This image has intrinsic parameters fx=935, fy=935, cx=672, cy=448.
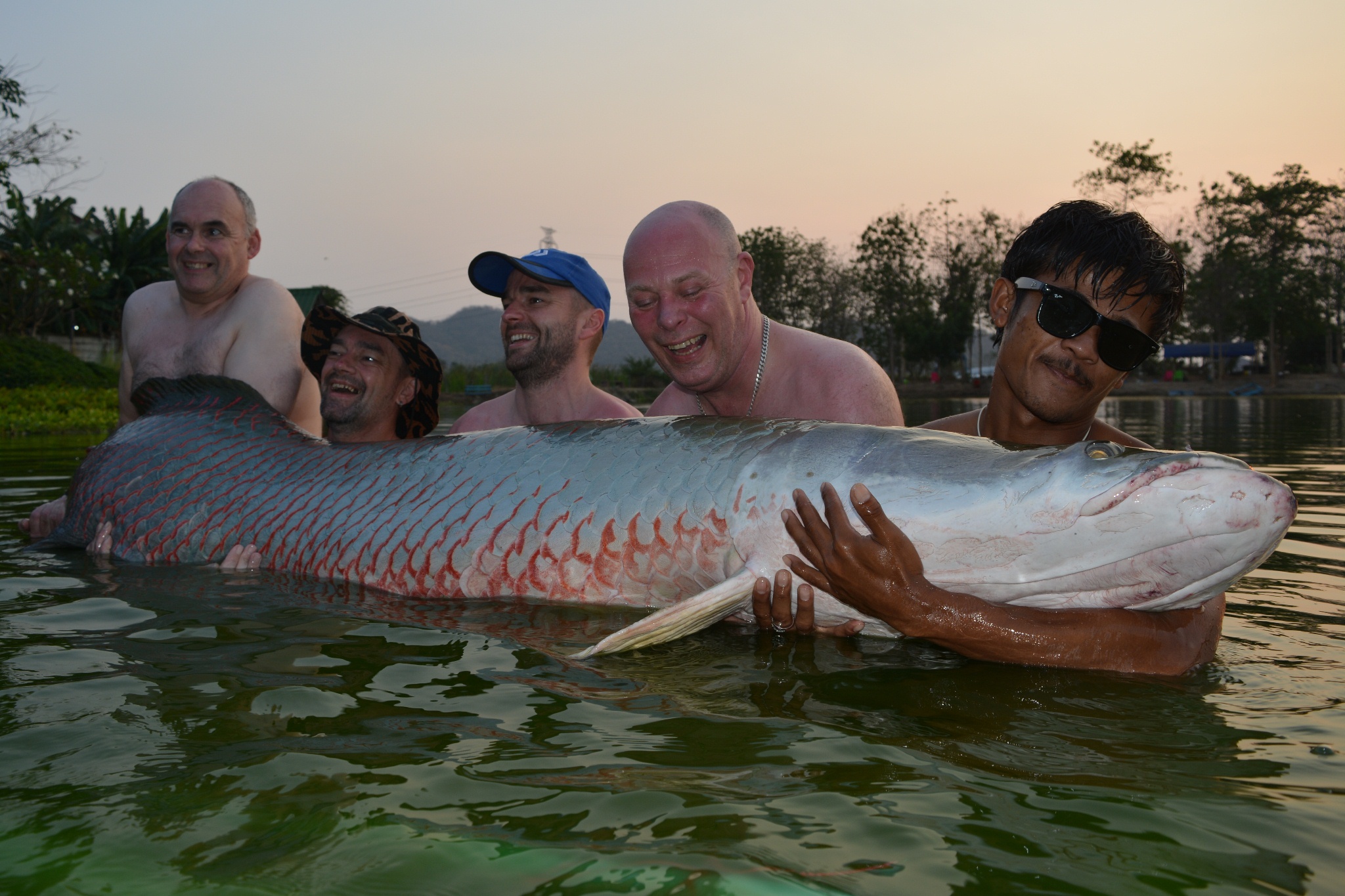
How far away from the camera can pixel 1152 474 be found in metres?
2.42

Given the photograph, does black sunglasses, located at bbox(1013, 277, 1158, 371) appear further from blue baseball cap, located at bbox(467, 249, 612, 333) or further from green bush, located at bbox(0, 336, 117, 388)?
green bush, located at bbox(0, 336, 117, 388)

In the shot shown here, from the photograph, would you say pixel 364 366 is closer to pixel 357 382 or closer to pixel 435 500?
pixel 357 382

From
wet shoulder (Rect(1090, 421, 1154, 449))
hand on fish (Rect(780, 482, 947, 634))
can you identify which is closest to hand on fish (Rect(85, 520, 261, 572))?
hand on fish (Rect(780, 482, 947, 634))

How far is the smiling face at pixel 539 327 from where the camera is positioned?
17.3 ft

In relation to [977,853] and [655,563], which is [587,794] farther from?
[655,563]

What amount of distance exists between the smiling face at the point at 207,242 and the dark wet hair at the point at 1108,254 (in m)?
4.54

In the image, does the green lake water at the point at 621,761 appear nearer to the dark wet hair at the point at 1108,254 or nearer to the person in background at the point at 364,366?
the dark wet hair at the point at 1108,254

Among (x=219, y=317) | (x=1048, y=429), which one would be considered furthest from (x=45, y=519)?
(x=1048, y=429)

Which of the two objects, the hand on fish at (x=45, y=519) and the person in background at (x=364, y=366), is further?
the person in background at (x=364, y=366)

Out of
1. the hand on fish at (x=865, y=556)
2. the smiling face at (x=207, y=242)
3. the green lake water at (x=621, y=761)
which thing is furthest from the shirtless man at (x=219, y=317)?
the hand on fish at (x=865, y=556)

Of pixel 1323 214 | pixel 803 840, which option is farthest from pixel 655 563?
pixel 1323 214

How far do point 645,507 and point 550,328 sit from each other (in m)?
2.40

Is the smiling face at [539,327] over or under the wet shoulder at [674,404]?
over

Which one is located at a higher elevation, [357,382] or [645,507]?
[357,382]
